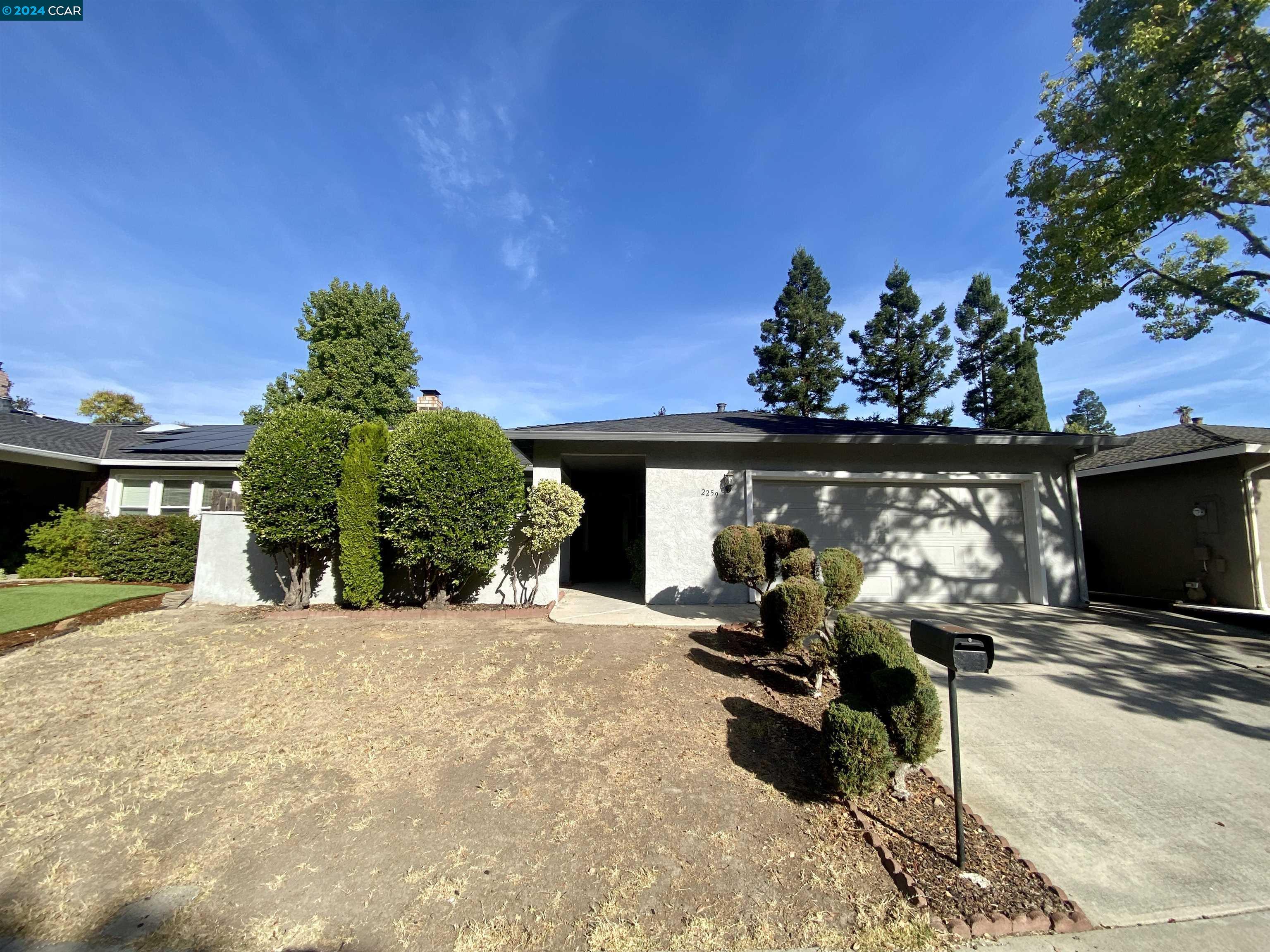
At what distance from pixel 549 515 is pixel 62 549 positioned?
11.3 m

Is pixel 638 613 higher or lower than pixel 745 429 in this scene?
lower

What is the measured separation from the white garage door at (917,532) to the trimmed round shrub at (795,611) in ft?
14.7

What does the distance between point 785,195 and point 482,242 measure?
22.2 ft

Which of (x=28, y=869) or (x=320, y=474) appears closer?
(x=28, y=869)

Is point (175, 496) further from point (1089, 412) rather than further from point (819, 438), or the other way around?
point (1089, 412)

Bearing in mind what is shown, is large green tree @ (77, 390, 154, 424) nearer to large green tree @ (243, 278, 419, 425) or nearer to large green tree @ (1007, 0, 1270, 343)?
large green tree @ (243, 278, 419, 425)

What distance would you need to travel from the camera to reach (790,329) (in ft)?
82.4

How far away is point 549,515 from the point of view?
315 inches

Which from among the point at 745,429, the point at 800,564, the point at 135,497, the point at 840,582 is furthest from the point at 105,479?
the point at 840,582

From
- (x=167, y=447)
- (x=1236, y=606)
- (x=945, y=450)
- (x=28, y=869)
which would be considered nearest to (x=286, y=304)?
(x=167, y=447)

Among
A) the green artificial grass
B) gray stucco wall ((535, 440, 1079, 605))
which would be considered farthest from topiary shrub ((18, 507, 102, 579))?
gray stucco wall ((535, 440, 1079, 605))

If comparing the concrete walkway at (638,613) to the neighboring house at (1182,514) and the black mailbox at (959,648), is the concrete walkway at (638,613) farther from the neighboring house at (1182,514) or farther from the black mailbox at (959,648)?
the neighboring house at (1182,514)

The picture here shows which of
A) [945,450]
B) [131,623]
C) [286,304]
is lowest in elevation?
[131,623]

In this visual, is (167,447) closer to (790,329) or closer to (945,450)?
(945,450)
